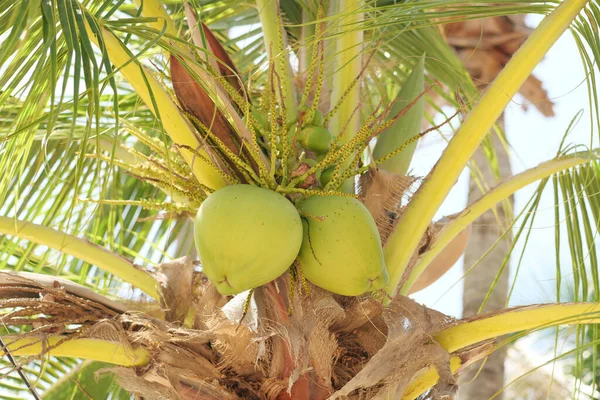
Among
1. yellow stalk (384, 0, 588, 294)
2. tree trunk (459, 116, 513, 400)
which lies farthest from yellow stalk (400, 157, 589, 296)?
tree trunk (459, 116, 513, 400)

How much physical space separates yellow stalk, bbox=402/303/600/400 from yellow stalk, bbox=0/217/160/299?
0.76m

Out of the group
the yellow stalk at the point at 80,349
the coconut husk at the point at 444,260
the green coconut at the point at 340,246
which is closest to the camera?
the green coconut at the point at 340,246

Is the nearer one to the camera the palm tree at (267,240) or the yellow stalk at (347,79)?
the palm tree at (267,240)

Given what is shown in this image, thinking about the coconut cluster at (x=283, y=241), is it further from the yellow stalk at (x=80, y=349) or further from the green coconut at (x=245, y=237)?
the yellow stalk at (x=80, y=349)

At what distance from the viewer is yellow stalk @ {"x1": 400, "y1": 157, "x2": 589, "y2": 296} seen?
2033 mm

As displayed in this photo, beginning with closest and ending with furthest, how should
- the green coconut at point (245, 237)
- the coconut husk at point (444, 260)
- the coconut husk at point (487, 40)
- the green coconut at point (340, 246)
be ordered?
the green coconut at point (245, 237) → the green coconut at point (340, 246) → the coconut husk at point (444, 260) → the coconut husk at point (487, 40)

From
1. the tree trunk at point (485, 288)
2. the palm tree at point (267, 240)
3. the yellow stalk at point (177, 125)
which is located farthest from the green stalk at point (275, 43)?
the tree trunk at point (485, 288)

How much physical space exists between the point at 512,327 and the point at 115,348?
91 centimetres

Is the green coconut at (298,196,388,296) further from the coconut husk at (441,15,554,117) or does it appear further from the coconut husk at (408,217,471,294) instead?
the coconut husk at (441,15,554,117)

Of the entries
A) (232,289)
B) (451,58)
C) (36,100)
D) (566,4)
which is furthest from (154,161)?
(451,58)

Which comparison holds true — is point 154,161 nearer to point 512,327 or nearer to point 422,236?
point 422,236

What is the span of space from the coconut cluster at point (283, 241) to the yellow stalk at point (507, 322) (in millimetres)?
260

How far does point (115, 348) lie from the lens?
1771 mm

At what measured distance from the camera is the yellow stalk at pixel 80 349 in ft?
5.60
